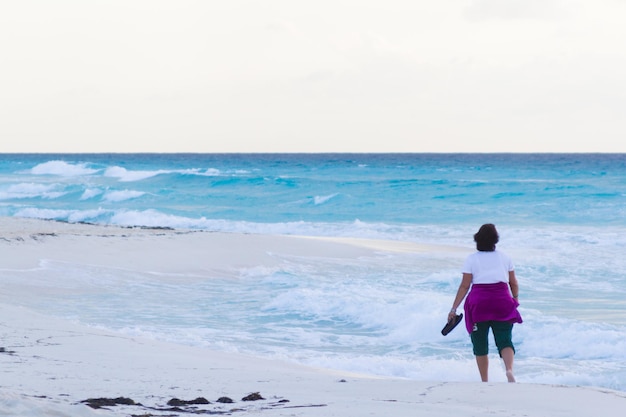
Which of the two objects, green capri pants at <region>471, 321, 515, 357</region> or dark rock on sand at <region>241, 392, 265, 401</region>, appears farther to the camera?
green capri pants at <region>471, 321, 515, 357</region>

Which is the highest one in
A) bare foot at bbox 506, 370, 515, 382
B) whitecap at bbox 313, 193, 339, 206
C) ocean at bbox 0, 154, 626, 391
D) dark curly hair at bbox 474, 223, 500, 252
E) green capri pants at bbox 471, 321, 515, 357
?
dark curly hair at bbox 474, 223, 500, 252

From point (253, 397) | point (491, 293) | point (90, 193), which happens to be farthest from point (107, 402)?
point (90, 193)

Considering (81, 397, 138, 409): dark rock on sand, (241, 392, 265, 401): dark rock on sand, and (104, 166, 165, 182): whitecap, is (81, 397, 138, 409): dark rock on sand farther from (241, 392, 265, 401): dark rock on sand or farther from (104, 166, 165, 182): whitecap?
(104, 166, 165, 182): whitecap

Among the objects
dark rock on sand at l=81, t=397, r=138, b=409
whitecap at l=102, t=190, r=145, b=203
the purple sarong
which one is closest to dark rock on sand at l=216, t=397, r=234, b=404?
dark rock on sand at l=81, t=397, r=138, b=409

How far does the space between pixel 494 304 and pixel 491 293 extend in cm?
8

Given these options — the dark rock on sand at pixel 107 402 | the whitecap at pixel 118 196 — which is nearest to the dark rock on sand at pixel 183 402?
the dark rock on sand at pixel 107 402

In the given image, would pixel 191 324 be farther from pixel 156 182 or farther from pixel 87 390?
pixel 156 182

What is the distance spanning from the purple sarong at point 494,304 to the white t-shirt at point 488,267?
0.05 metres

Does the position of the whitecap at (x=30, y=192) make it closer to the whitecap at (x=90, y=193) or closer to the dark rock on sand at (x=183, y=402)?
the whitecap at (x=90, y=193)

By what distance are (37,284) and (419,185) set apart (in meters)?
38.4

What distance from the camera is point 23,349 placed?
24.0 ft

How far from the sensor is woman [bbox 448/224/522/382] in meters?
6.56

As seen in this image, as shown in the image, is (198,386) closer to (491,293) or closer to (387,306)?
(491,293)

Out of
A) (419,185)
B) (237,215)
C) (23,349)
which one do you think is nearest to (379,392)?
(23,349)
